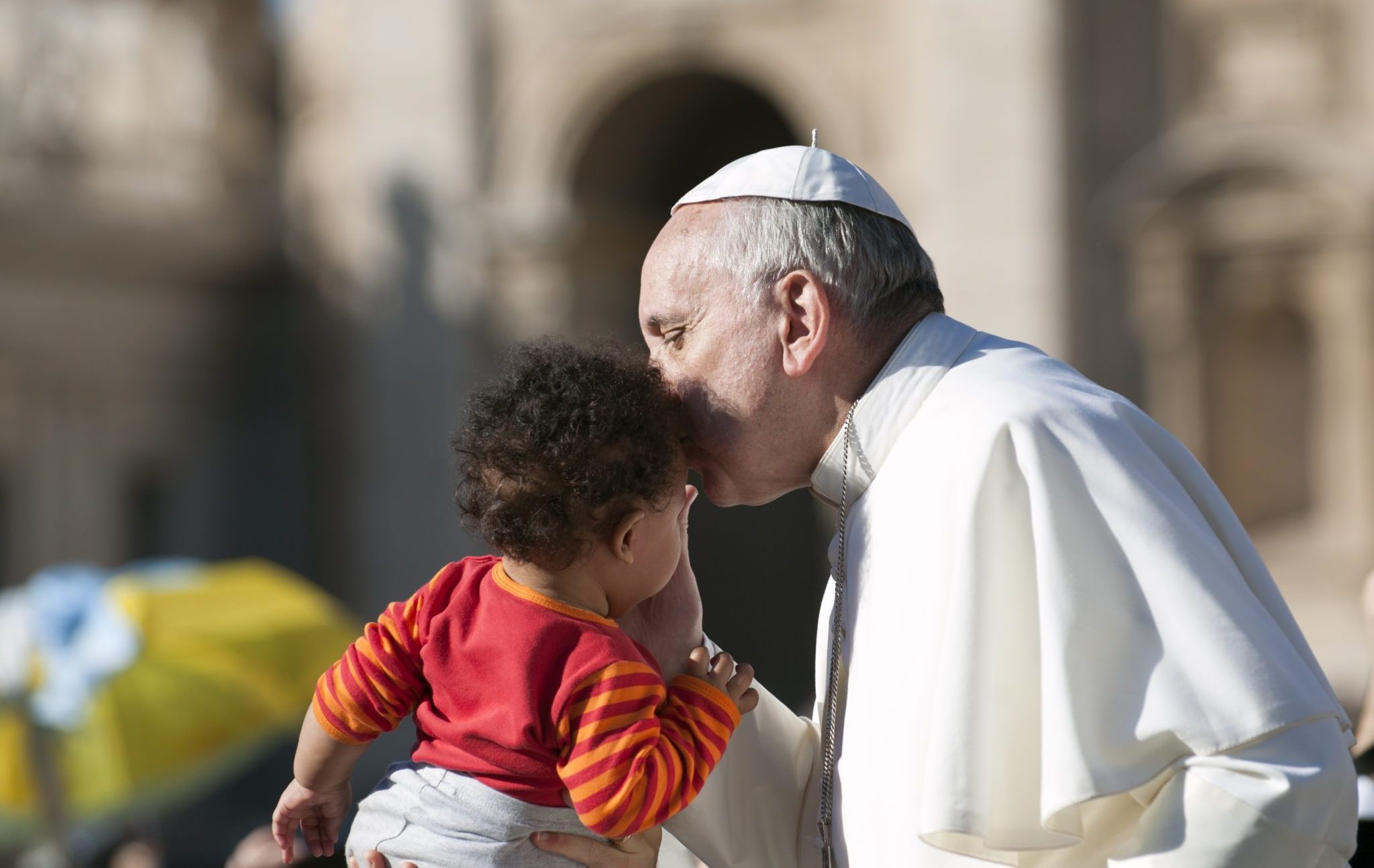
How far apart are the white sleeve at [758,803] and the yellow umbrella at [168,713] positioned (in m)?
4.19

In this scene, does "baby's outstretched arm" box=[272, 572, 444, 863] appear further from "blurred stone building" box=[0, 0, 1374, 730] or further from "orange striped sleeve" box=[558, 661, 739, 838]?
"blurred stone building" box=[0, 0, 1374, 730]

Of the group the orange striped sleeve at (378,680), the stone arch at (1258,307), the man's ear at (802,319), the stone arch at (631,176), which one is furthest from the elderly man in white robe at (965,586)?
the stone arch at (631,176)

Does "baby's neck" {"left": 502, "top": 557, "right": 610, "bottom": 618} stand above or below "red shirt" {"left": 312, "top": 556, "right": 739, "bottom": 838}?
above

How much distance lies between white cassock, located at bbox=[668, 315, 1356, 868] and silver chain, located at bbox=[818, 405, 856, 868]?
22 millimetres

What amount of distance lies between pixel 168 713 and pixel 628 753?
4.60 metres

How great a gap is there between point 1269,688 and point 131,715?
16.9ft

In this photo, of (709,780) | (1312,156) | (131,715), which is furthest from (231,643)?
(1312,156)

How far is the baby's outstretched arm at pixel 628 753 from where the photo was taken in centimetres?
201

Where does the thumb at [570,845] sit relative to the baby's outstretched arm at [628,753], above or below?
below

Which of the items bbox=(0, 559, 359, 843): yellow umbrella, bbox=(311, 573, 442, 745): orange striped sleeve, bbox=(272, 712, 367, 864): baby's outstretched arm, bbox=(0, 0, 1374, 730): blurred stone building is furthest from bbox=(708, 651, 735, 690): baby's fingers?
bbox=(0, 0, 1374, 730): blurred stone building

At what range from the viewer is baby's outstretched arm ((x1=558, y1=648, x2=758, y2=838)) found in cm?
201

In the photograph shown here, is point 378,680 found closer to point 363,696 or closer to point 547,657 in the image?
point 363,696

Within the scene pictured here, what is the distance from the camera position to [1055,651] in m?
1.90

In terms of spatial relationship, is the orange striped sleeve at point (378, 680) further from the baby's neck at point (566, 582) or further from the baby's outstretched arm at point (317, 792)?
the baby's neck at point (566, 582)
